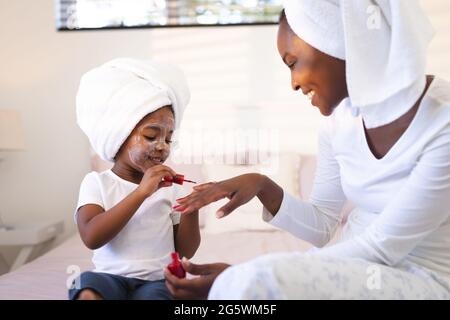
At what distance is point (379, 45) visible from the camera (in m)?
0.77

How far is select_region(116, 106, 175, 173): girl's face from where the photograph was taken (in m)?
1.00

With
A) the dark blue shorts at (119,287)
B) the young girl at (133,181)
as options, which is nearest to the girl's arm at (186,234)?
the young girl at (133,181)

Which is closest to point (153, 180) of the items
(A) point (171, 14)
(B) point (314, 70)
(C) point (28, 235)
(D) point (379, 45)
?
(B) point (314, 70)

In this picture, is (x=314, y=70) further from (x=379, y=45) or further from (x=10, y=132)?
(x=10, y=132)

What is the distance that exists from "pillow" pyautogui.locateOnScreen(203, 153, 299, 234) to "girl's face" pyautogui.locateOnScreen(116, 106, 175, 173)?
373mm

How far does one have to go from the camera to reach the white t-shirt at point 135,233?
0.98 m

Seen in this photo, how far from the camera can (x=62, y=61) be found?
218 centimetres

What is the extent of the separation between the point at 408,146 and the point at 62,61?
178 cm

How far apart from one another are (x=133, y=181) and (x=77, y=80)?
124 cm

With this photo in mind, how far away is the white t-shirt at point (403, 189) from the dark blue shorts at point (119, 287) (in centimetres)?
33

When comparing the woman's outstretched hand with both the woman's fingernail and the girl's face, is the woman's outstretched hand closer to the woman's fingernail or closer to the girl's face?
the woman's fingernail

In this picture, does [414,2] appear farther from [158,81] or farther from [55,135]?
[55,135]
